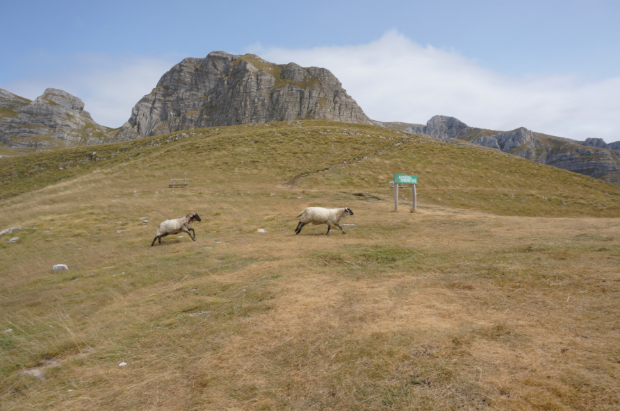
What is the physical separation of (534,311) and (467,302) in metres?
1.23

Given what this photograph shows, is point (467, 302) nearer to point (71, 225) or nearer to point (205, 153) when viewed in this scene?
point (71, 225)

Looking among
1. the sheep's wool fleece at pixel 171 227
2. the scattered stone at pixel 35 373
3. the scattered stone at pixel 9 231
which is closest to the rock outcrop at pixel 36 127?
the scattered stone at pixel 9 231

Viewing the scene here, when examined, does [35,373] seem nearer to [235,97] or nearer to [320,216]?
[320,216]

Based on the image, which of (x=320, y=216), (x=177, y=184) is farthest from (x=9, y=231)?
(x=320, y=216)

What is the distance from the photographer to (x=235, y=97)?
162125 mm

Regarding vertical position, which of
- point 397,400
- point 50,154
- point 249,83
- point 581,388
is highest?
point 249,83

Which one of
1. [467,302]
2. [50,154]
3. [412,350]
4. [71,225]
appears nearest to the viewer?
[412,350]

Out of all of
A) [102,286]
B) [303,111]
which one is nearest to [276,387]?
[102,286]

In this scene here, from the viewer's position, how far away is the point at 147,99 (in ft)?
618

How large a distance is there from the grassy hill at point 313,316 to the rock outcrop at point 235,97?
457 feet

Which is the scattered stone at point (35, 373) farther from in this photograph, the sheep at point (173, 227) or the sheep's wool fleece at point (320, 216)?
the sheep's wool fleece at point (320, 216)

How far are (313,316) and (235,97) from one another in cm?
17224

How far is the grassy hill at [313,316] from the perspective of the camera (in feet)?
13.8

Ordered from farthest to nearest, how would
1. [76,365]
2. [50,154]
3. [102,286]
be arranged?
1. [50,154]
2. [102,286]
3. [76,365]
